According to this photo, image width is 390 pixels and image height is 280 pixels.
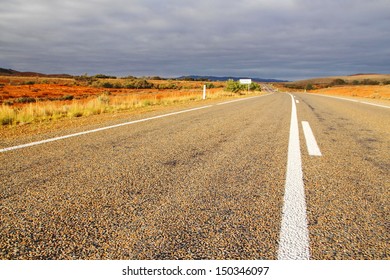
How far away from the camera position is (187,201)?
2406 millimetres

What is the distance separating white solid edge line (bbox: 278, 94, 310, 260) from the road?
15 millimetres

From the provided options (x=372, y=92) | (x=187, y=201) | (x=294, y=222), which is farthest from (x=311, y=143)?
(x=372, y=92)

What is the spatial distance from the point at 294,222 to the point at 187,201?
0.85 metres

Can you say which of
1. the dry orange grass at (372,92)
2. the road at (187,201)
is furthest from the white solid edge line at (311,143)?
the dry orange grass at (372,92)

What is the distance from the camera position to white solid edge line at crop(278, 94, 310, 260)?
67.4 inches

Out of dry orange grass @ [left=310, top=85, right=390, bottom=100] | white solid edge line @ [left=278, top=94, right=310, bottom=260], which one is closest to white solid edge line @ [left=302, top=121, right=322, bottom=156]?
white solid edge line @ [left=278, top=94, right=310, bottom=260]

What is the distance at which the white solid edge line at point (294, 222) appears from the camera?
5.62ft

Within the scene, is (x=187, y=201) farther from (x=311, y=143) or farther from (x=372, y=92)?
(x=372, y=92)

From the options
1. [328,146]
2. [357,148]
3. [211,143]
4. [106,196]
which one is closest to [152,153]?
[211,143]

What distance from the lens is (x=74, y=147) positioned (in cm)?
436

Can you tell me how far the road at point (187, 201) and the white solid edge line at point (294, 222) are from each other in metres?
0.02
